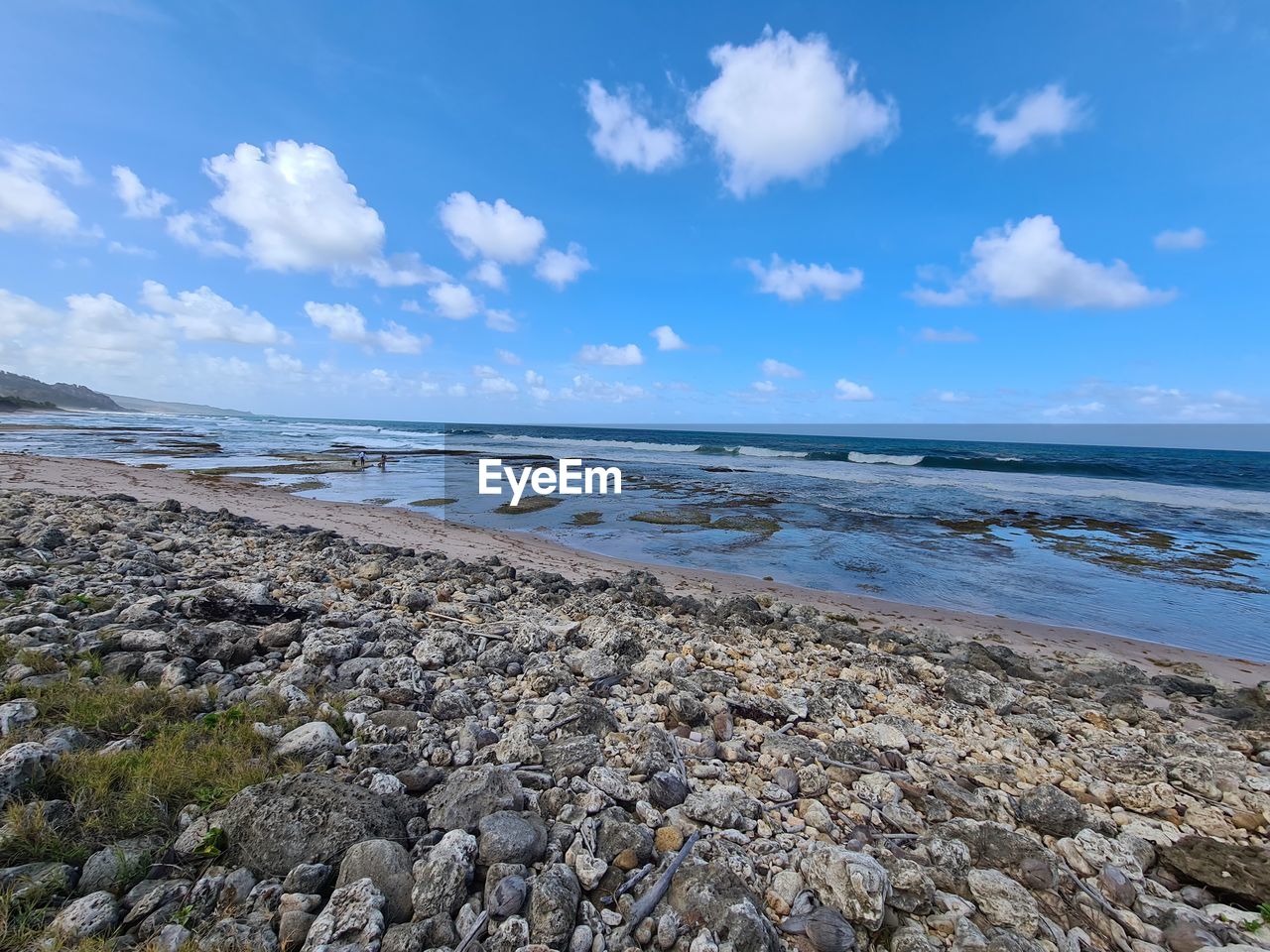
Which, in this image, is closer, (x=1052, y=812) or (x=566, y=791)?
(x=566, y=791)

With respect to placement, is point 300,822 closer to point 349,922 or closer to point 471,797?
point 349,922

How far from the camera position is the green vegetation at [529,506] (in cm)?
Result: 1919

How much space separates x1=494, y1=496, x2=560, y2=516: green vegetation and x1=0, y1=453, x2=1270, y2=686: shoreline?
9.48 ft

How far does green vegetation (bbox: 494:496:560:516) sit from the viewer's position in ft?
63.0

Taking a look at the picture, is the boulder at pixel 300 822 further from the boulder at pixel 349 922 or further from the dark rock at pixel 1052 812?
the dark rock at pixel 1052 812

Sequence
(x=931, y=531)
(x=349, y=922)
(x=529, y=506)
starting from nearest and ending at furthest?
(x=349, y=922)
(x=931, y=531)
(x=529, y=506)

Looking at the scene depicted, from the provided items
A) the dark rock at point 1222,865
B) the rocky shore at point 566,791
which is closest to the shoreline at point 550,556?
the rocky shore at point 566,791

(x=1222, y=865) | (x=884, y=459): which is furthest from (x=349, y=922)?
(x=884, y=459)

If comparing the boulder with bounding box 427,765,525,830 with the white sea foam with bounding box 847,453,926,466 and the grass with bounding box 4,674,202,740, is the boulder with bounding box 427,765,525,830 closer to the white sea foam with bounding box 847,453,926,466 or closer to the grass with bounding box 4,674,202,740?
the grass with bounding box 4,674,202,740

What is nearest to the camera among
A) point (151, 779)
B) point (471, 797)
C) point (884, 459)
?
point (151, 779)

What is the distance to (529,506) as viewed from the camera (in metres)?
20.2

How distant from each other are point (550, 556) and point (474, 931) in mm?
10168

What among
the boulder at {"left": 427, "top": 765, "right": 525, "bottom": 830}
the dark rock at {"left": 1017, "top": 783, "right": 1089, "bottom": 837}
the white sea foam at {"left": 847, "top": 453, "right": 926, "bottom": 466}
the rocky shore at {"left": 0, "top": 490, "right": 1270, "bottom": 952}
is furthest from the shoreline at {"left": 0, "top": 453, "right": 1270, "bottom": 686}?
the white sea foam at {"left": 847, "top": 453, "right": 926, "bottom": 466}

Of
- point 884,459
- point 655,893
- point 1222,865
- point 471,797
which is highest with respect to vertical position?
point 884,459
